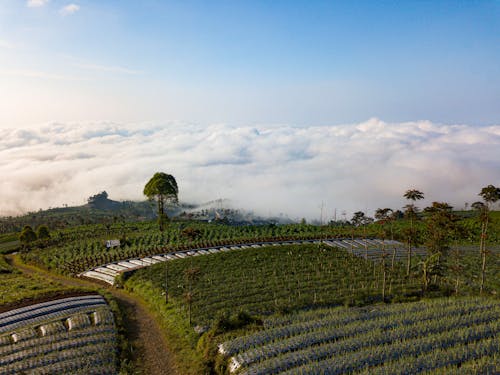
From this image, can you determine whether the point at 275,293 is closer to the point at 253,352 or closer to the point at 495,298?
the point at 253,352

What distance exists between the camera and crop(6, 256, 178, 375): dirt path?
28.8 meters

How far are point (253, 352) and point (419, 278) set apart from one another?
103 feet

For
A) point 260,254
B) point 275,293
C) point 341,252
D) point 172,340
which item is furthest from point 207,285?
point 341,252

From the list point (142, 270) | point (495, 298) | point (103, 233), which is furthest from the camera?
point (103, 233)

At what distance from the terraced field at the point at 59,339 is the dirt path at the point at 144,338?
6.90ft

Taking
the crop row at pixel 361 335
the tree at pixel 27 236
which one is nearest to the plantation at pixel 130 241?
the tree at pixel 27 236

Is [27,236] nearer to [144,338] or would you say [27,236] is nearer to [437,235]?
[144,338]

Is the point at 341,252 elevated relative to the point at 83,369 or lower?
elevated

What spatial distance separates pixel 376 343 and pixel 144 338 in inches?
844

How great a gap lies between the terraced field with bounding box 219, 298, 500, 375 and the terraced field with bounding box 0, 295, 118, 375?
34.6 ft

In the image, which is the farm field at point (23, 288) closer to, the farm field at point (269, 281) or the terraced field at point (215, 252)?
the terraced field at point (215, 252)

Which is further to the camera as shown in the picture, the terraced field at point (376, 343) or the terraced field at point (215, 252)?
the terraced field at point (215, 252)

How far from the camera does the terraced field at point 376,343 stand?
25094mm

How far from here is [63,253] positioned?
216ft
